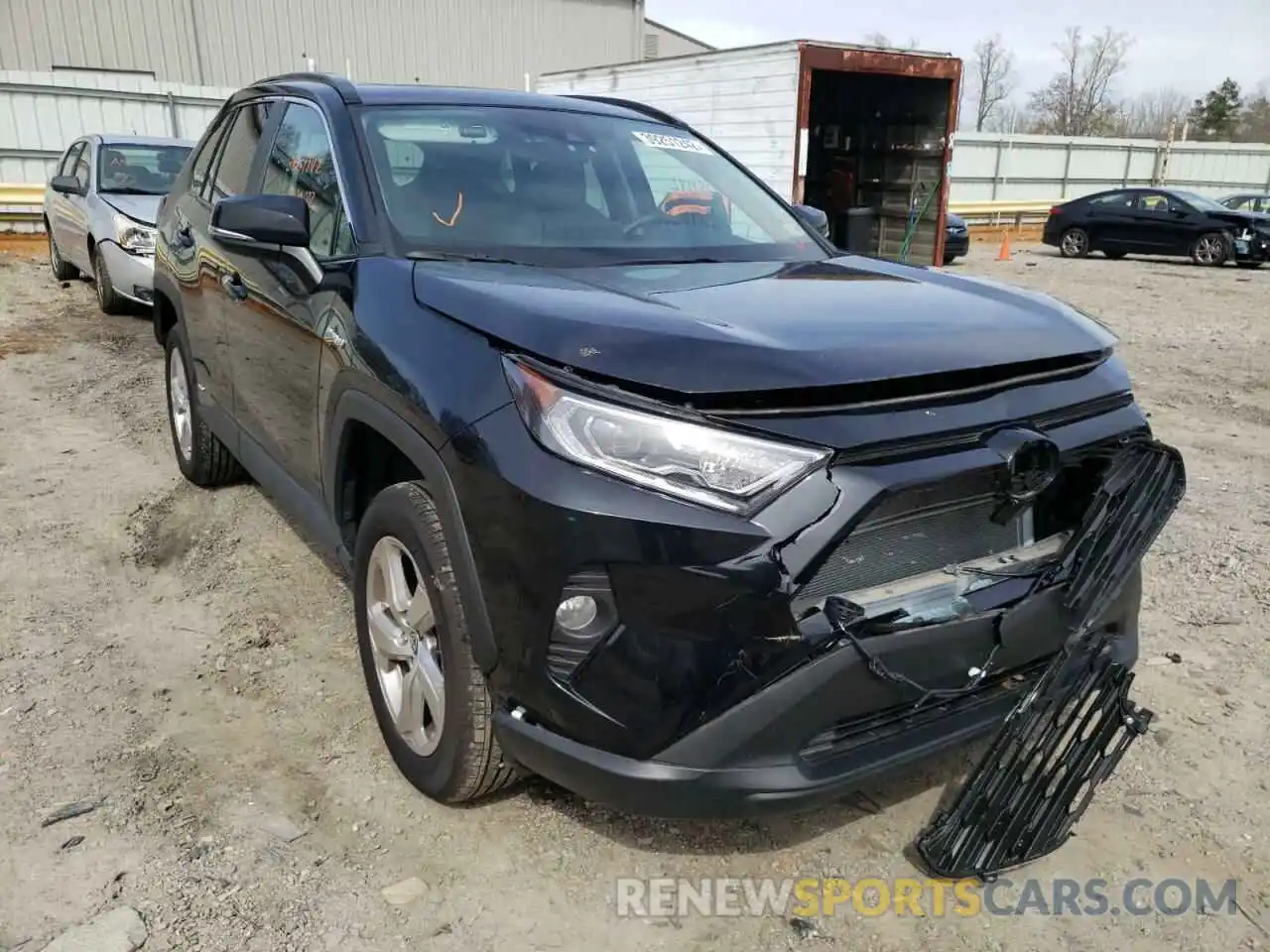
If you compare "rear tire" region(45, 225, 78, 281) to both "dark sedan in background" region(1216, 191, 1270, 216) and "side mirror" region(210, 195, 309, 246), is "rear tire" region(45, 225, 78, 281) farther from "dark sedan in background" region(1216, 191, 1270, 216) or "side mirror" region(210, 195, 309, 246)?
"dark sedan in background" region(1216, 191, 1270, 216)

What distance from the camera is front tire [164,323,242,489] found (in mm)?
4555

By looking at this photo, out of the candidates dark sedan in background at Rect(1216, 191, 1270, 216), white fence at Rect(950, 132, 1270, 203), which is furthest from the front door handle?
white fence at Rect(950, 132, 1270, 203)

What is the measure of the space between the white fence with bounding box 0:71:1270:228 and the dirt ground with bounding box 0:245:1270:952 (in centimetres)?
989

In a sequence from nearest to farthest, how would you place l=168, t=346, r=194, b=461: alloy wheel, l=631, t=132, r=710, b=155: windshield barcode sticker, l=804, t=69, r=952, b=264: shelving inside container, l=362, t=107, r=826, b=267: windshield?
l=362, t=107, r=826, b=267: windshield
l=631, t=132, r=710, b=155: windshield barcode sticker
l=168, t=346, r=194, b=461: alloy wheel
l=804, t=69, r=952, b=264: shelving inside container

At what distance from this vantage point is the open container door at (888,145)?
12.8 m

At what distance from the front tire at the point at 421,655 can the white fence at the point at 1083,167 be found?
2337 centimetres

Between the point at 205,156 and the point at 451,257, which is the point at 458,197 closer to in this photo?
the point at 451,257

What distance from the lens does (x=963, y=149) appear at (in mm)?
24547

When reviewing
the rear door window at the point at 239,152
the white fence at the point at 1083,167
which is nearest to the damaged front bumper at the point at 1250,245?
the white fence at the point at 1083,167

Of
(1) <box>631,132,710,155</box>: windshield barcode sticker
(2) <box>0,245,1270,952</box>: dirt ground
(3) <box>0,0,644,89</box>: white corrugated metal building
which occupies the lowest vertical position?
(2) <box>0,245,1270,952</box>: dirt ground

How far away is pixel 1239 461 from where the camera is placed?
18.5 ft

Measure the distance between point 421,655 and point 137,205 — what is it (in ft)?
27.7

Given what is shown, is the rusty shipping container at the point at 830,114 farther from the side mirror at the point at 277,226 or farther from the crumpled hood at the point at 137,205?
the side mirror at the point at 277,226

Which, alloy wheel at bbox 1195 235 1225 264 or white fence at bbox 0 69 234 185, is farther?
alloy wheel at bbox 1195 235 1225 264
